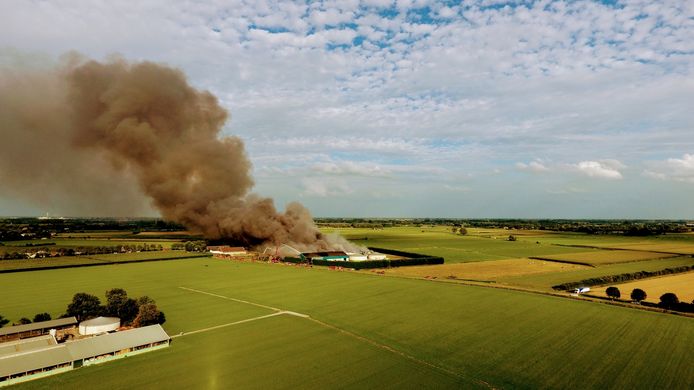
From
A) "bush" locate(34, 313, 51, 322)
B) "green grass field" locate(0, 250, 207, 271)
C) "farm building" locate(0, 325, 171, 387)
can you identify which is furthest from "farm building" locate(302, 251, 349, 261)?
"farm building" locate(0, 325, 171, 387)

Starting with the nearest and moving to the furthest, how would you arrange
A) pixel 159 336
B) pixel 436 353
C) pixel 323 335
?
pixel 436 353
pixel 159 336
pixel 323 335

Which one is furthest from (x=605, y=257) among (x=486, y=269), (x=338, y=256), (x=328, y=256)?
(x=328, y=256)

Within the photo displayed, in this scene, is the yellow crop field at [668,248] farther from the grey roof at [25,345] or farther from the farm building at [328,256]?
the grey roof at [25,345]

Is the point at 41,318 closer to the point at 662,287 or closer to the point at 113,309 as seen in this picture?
the point at 113,309

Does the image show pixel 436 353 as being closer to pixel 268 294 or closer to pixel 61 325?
pixel 268 294

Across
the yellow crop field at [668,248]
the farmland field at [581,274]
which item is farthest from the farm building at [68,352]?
the yellow crop field at [668,248]

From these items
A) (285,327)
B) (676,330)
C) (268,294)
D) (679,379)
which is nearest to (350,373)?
(285,327)
